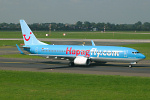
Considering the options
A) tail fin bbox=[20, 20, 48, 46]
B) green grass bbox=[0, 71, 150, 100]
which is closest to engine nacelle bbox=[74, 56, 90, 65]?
tail fin bbox=[20, 20, 48, 46]

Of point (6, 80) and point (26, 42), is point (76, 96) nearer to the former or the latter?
point (6, 80)

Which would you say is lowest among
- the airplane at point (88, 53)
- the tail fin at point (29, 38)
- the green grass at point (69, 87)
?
the green grass at point (69, 87)

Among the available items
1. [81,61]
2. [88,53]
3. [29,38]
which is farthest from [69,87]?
[29,38]

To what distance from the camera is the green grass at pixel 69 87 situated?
27.0m

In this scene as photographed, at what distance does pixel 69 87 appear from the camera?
106ft

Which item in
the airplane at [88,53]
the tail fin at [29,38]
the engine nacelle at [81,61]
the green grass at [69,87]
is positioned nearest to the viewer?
the green grass at [69,87]

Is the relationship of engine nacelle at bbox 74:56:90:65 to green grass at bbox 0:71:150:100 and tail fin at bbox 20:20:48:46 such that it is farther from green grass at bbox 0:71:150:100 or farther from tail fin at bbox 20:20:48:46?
green grass at bbox 0:71:150:100

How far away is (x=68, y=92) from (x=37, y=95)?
10.7ft

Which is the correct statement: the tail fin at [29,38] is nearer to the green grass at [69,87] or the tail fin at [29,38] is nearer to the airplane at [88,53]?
the airplane at [88,53]

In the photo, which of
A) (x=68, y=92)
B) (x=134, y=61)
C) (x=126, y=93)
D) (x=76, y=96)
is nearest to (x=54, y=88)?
(x=68, y=92)

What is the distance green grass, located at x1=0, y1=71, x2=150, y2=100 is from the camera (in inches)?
1064

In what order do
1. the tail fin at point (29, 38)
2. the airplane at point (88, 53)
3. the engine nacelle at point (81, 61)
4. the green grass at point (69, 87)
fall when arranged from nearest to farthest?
1. the green grass at point (69, 87)
2. the airplane at point (88, 53)
3. the engine nacelle at point (81, 61)
4. the tail fin at point (29, 38)

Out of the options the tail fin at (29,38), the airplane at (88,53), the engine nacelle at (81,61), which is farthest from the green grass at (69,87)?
the tail fin at (29,38)

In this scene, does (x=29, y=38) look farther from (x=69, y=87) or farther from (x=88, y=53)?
(x=69, y=87)
